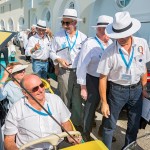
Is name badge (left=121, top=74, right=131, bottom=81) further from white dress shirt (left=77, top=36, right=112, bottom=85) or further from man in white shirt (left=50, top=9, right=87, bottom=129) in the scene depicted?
man in white shirt (left=50, top=9, right=87, bottom=129)

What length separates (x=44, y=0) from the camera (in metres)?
23.7

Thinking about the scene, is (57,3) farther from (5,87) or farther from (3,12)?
(3,12)

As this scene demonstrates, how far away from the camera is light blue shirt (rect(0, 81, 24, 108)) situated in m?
3.50

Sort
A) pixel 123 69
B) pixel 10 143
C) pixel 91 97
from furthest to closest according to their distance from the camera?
pixel 91 97 → pixel 123 69 → pixel 10 143

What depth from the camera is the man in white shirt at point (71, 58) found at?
392 centimetres

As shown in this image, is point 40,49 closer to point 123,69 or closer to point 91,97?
point 91,97

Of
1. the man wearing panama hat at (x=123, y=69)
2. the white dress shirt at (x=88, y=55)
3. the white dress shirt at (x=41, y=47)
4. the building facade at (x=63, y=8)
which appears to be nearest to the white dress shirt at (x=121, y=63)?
the man wearing panama hat at (x=123, y=69)

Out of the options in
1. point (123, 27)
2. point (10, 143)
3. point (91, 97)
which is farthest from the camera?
point (91, 97)

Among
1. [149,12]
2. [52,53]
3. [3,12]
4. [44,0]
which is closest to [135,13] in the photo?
[149,12]

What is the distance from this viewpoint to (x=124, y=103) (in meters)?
3.05

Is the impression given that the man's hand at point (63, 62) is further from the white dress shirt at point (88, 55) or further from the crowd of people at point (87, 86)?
the white dress shirt at point (88, 55)

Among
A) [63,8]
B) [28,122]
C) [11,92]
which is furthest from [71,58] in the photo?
[63,8]

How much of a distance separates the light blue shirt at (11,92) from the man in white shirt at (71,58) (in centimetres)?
78

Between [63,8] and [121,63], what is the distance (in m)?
18.0
